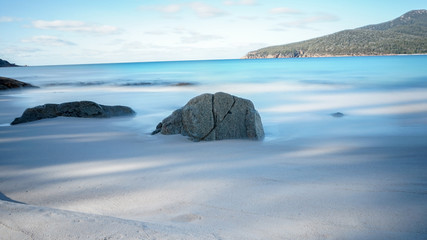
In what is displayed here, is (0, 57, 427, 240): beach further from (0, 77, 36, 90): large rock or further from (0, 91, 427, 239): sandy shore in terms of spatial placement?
(0, 77, 36, 90): large rock

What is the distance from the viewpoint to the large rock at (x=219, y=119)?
6.67 meters

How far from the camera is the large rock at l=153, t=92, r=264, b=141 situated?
6672mm

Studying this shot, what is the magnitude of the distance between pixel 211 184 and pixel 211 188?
150mm

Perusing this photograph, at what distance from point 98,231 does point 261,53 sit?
173 meters

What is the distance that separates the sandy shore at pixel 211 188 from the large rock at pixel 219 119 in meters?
0.31

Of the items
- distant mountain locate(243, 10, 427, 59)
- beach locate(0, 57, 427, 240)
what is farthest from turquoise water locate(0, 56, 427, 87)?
distant mountain locate(243, 10, 427, 59)

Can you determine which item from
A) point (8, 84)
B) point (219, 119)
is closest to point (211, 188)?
point (219, 119)

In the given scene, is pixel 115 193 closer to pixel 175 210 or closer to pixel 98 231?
pixel 175 210

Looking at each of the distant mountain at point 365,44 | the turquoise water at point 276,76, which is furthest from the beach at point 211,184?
the distant mountain at point 365,44

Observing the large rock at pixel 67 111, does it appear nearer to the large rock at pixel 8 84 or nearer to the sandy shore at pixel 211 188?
the sandy shore at pixel 211 188

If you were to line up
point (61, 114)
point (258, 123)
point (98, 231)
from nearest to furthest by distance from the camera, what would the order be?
point (98, 231)
point (258, 123)
point (61, 114)

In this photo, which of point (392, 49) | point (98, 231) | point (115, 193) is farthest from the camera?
point (392, 49)

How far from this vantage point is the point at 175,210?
331 centimetres

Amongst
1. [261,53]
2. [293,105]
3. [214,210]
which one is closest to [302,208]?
[214,210]
